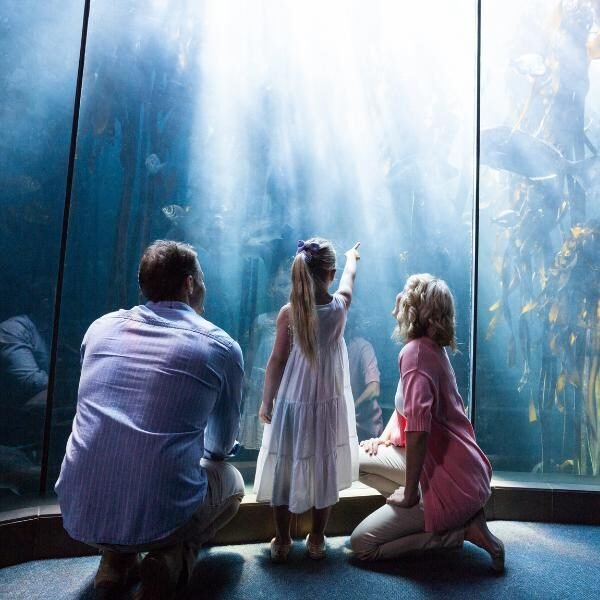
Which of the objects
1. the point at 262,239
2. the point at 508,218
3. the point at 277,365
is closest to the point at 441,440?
the point at 277,365

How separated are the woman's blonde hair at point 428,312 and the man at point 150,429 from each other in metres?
0.91

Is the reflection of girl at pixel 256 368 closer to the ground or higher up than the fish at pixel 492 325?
closer to the ground

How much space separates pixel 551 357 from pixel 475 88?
3.20 meters

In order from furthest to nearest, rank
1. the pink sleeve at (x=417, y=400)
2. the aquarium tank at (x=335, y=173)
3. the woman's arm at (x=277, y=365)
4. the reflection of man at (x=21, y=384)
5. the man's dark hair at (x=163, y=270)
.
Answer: the aquarium tank at (x=335, y=173) → the reflection of man at (x=21, y=384) → the woman's arm at (x=277, y=365) → the pink sleeve at (x=417, y=400) → the man's dark hair at (x=163, y=270)

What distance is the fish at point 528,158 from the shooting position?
17.0ft

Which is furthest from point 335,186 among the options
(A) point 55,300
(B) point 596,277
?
(A) point 55,300

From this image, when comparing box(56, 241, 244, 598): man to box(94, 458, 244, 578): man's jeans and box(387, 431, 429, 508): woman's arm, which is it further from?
box(387, 431, 429, 508): woman's arm

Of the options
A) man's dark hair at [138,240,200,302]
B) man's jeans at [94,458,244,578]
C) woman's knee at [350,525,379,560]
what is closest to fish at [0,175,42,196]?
man's dark hair at [138,240,200,302]

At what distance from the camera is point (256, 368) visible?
514cm

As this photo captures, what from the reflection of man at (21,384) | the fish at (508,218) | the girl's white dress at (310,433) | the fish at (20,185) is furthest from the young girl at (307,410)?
the fish at (508,218)

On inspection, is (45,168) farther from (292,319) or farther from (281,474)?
(281,474)

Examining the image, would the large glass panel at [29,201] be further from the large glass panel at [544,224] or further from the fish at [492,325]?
the fish at [492,325]

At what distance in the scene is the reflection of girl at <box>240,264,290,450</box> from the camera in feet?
16.0

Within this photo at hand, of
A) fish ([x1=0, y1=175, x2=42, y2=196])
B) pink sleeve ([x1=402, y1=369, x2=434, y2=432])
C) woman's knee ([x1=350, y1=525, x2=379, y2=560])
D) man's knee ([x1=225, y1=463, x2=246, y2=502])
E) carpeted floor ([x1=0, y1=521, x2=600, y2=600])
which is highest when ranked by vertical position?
fish ([x1=0, y1=175, x2=42, y2=196])
